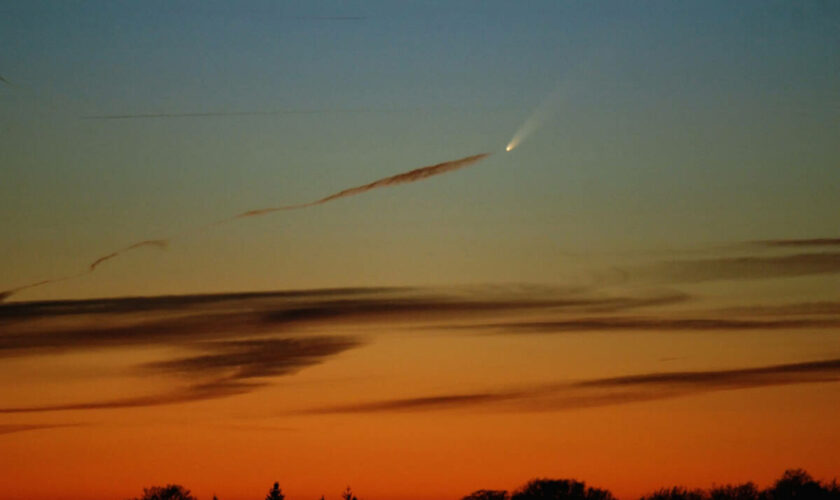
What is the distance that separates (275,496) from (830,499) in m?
43.5

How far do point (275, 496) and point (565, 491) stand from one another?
2360 cm

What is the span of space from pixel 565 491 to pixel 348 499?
18922 millimetres

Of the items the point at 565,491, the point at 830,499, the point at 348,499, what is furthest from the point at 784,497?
the point at 348,499

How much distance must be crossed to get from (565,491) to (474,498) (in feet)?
24.2

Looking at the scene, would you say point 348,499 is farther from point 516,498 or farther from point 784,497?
point 784,497

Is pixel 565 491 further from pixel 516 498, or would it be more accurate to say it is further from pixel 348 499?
pixel 348 499

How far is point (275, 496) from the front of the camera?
192 meters

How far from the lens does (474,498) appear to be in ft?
656

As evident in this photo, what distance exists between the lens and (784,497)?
19862 cm

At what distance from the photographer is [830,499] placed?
641ft

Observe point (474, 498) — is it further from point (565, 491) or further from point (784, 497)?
point (784, 497)

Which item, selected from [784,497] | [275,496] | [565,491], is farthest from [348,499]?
[784,497]

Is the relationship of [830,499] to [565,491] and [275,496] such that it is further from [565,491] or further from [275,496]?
[275,496]

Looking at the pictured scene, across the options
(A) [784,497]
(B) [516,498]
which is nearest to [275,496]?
(B) [516,498]
